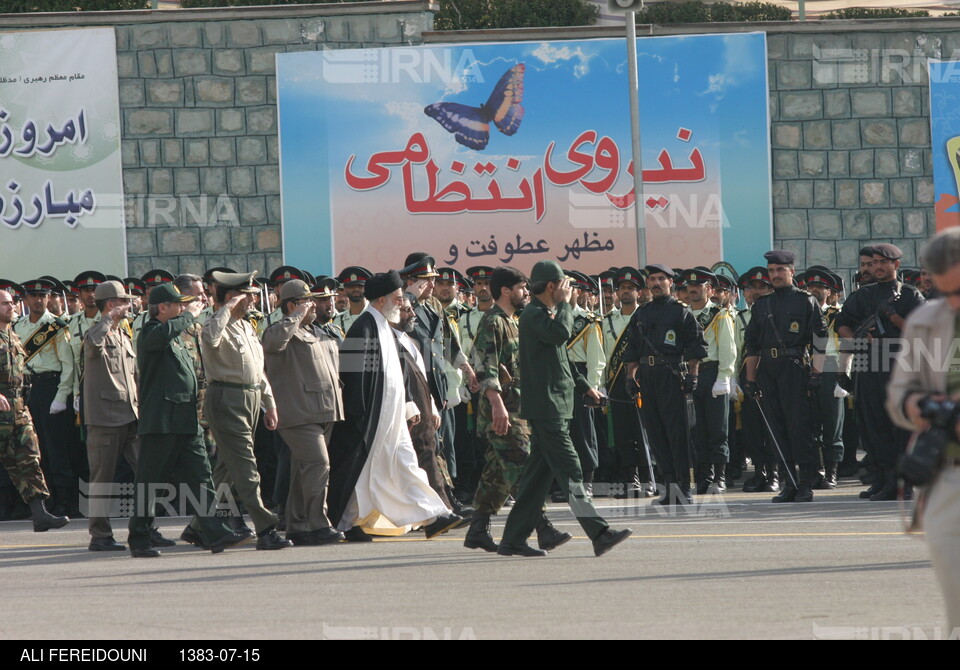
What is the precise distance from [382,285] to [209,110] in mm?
10170

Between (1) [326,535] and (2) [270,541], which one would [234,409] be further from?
(1) [326,535]

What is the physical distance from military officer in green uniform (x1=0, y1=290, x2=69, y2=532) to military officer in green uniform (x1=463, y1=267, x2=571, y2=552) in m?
3.98

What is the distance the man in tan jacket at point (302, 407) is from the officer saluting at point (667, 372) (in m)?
3.16

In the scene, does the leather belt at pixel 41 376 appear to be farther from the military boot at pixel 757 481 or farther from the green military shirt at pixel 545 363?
the military boot at pixel 757 481

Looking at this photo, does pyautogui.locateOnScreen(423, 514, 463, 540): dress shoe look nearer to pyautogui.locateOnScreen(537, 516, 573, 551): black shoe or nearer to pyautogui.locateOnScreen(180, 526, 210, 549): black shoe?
pyautogui.locateOnScreen(537, 516, 573, 551): black shoe

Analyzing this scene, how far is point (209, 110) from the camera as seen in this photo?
19625 mm

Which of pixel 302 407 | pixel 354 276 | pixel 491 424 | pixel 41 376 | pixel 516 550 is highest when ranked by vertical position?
pixel 354 276

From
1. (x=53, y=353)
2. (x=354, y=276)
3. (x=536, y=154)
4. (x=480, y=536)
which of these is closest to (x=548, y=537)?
(x=480, y=536)

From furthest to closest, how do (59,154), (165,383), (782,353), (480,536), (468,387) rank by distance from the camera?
(59,154) < (468,387) < (782,353) < (165,383) < (480,536)

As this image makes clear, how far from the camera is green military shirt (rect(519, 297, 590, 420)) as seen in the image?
883 centimetres

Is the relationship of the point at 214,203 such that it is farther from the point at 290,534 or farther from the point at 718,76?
the point at 290,534

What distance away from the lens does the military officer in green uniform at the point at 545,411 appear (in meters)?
8.71

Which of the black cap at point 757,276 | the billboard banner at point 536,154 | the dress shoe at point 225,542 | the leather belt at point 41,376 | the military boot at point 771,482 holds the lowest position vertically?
the military boot at point 771,482

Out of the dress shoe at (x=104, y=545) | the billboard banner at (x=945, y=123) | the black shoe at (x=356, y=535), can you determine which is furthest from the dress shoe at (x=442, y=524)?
the billboard banner at (x=945, y=123)
